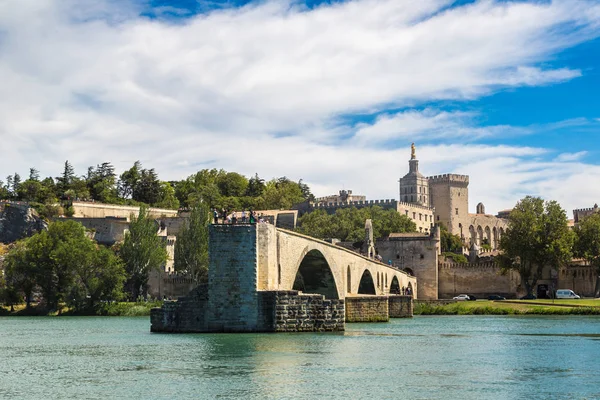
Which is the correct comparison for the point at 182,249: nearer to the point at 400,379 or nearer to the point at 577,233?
the point at 577,233

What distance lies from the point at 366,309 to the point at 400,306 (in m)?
11.3

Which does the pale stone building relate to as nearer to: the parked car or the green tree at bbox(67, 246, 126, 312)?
the parked car

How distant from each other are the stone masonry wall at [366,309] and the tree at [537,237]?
96.9 ft

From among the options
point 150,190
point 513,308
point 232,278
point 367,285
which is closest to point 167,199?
point 150,190

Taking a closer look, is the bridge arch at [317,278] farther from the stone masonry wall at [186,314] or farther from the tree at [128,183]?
the tree at [128,183]

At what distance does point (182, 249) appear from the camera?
238 feet

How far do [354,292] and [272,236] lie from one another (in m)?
22.3

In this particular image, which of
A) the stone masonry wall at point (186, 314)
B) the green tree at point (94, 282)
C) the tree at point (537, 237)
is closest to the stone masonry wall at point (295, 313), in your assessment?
the stone masonry wall at point (186, 314)

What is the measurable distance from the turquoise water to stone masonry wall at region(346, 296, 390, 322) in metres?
10.2

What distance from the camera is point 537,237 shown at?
77688 millimetres

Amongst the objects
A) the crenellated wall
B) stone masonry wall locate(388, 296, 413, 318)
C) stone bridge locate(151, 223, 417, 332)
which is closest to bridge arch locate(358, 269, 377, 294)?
stone masonry wall locate(388, 296, 413, 318)

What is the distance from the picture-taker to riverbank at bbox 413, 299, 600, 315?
205 ft

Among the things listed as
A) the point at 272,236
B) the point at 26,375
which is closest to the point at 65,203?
the point at 272,236

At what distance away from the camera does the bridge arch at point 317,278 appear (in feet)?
159
